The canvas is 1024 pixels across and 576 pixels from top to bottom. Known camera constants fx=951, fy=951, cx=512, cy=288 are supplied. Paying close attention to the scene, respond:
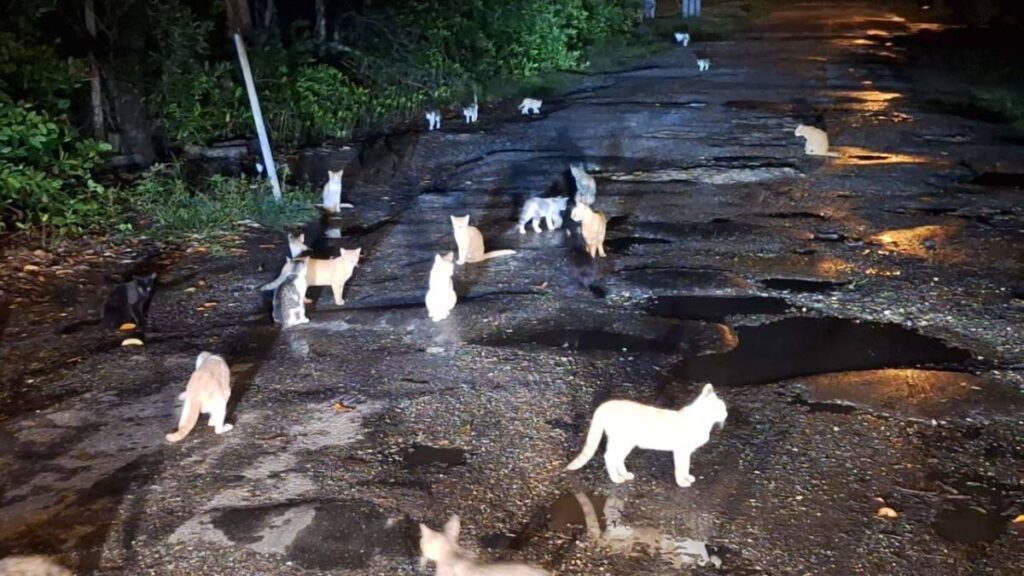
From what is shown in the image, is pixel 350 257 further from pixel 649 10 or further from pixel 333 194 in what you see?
pixel 649 10

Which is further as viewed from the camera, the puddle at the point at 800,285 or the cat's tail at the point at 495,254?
the cat's tail at the point at 495,254

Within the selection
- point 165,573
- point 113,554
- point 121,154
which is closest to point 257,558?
point 165,573

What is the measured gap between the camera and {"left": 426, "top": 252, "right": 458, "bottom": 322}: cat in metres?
7.33

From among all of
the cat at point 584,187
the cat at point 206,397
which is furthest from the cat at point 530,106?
the cat at point 206,397

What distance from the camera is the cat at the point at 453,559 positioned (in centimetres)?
395

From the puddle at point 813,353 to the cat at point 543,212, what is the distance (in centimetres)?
304

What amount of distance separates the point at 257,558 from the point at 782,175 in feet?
30.1

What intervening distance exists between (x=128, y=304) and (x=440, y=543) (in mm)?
4349

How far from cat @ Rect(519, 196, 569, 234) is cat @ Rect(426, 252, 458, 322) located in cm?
235

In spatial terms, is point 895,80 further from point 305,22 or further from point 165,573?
point 165,573

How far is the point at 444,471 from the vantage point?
515 cm

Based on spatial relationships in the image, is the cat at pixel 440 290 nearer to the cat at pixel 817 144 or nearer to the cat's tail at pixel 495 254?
the cat's tail at pixel 495 254

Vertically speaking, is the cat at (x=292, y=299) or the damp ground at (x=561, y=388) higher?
the cat at (x=292, y=299)

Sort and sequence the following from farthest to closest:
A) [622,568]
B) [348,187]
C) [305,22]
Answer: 1. [305,22]
2. [348,187]
3. [622,568]
